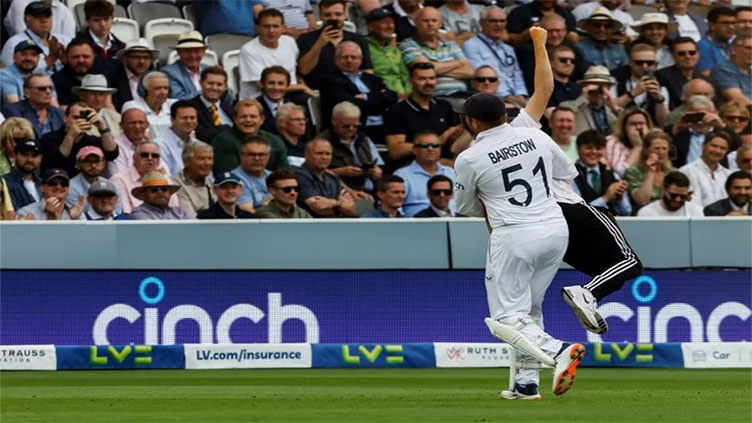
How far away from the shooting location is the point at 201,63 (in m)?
15.0

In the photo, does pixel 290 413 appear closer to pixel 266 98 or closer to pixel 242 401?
pixel 242 401

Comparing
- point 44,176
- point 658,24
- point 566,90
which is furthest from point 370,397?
point 658,24

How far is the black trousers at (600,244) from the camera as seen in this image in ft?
25.5

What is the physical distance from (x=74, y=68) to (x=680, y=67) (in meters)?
7.03

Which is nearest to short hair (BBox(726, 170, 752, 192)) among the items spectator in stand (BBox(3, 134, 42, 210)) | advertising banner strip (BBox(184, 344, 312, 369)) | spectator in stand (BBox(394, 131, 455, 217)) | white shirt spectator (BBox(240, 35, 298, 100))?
spectator in stand (BBox(394, 131, 455, 217))

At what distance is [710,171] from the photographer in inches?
581

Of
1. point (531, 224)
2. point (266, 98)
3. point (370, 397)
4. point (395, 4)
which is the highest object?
point (395, 4)

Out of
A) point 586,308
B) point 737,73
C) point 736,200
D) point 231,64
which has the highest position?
point 231,64

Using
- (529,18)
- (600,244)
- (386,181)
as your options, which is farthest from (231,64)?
(600,244)

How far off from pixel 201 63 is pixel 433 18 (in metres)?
2.67

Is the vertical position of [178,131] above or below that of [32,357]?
above

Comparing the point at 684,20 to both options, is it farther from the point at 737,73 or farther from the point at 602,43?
the point at 602,43

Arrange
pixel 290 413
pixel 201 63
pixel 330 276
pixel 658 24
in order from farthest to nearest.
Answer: pixel 658 24 < pixel 201 63 < pixel 330 276 < pixel 290 413

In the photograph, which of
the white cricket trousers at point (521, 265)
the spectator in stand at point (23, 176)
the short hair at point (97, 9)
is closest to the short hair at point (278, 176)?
the spectator in stand at point (23, 176)
